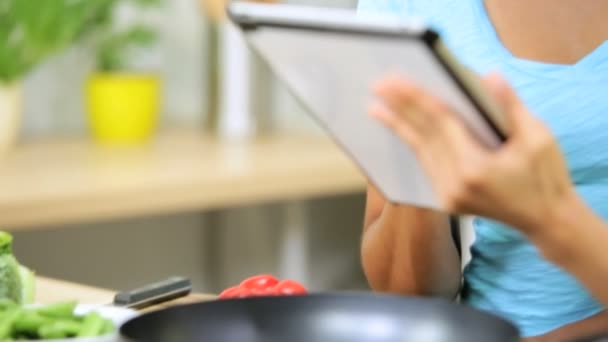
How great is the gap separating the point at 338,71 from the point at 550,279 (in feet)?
1.30

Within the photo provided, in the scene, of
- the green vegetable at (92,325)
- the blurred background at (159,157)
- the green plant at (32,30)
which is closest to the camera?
the green vegetable at (92,325)

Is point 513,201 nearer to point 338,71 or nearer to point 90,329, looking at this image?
point 338,71

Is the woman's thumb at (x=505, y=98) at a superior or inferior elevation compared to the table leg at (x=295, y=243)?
superior

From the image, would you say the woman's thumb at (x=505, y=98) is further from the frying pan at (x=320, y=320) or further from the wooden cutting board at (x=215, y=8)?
the wooden cutting board at (x=215, y=8)

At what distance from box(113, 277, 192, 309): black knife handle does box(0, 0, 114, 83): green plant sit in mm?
1166

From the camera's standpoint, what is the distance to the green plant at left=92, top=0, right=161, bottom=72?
231 centimetres

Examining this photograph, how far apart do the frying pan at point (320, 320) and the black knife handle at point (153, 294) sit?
0.73 ft

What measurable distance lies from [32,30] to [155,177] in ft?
1.42

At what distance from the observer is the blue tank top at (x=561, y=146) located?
3.26 ft

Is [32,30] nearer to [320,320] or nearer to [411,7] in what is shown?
[411,7]

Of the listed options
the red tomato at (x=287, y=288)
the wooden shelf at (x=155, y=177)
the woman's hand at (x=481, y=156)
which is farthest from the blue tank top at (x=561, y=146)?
the wooden shelf at (x=155, y=177)

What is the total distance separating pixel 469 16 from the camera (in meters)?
1.04

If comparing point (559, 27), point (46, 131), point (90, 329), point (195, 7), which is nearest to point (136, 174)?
point (46, 131)

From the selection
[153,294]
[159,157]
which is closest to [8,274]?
[153,294]
